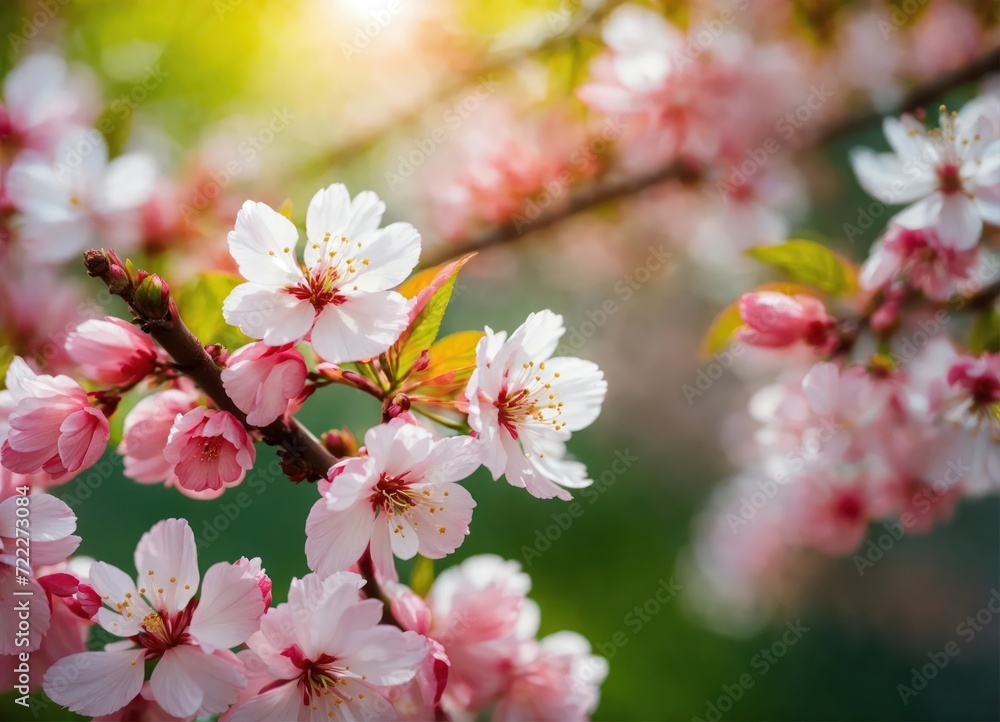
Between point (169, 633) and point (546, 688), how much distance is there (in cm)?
45

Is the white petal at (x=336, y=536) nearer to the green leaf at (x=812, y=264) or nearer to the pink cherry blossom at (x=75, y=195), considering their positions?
the green leaf at (x=812, y=264)

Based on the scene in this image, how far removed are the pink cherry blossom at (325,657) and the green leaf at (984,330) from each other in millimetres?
846

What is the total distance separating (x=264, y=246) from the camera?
68 cm

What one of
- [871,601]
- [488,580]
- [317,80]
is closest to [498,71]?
[317,80]

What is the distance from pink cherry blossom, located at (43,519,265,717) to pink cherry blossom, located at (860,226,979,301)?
874 millimetres

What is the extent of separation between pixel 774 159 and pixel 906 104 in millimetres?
327

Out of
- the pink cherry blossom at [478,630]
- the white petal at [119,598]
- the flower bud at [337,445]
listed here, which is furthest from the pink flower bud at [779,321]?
A: the white petal at [119,598]

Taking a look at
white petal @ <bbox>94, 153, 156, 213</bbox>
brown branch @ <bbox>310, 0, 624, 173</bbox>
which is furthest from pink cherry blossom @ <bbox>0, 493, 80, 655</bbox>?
brown branch @ <bbox>310, 0, 624, 173</bbox>

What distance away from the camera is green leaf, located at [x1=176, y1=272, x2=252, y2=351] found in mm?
830

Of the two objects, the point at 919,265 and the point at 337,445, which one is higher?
the point at 919,265

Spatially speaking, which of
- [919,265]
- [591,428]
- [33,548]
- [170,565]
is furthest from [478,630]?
[591,428]

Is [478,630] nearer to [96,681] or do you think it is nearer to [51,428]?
[96,681]

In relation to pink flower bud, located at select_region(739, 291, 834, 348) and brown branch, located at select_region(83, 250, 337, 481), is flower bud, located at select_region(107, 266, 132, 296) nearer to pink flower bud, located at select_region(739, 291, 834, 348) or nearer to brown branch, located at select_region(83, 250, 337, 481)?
brown branch, located at select_region(83, 250, 337, 481)

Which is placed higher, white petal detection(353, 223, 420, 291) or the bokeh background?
white petal detection(353, 223, 420, 291)
